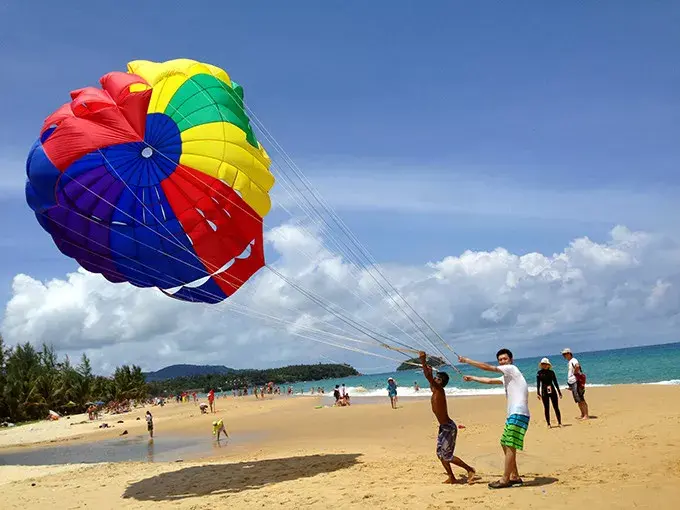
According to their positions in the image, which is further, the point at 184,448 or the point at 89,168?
the point at 184,448

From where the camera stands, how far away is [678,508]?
16.3ft

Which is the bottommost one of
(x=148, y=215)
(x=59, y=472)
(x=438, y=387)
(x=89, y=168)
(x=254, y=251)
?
(x=59, y=472)

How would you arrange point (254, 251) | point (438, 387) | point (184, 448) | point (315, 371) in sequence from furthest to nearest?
point (315, 371) < point (184, 448) < point (254, 251) < point (438, 387)

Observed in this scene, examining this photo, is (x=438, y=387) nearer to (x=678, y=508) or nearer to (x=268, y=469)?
(x=678, y=508)

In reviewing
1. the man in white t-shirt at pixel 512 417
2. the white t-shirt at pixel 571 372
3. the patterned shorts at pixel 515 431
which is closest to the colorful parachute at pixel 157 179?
the man in white t-shirt at pixel 512 417

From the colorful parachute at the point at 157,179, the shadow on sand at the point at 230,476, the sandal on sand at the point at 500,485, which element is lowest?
the shadow on sand at the point at 230,476

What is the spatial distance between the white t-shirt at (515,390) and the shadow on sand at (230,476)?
155 inches

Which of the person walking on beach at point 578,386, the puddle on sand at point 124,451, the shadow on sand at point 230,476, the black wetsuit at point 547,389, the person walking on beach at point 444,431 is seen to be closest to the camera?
the person walking on beach at point 444,431

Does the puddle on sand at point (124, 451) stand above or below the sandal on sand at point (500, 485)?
below

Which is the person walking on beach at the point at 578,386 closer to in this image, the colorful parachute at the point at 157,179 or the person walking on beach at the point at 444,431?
the person walking on beach at the point at 444,431

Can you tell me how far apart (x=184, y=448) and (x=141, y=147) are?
1026 centimetres

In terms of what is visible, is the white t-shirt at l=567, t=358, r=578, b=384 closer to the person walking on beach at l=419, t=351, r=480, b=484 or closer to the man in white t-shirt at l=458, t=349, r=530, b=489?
the person walking on beach at l=419, t=351, r=480, b=484

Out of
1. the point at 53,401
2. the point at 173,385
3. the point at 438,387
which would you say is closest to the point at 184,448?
the point at 438,387

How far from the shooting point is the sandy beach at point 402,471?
19.7 feet
